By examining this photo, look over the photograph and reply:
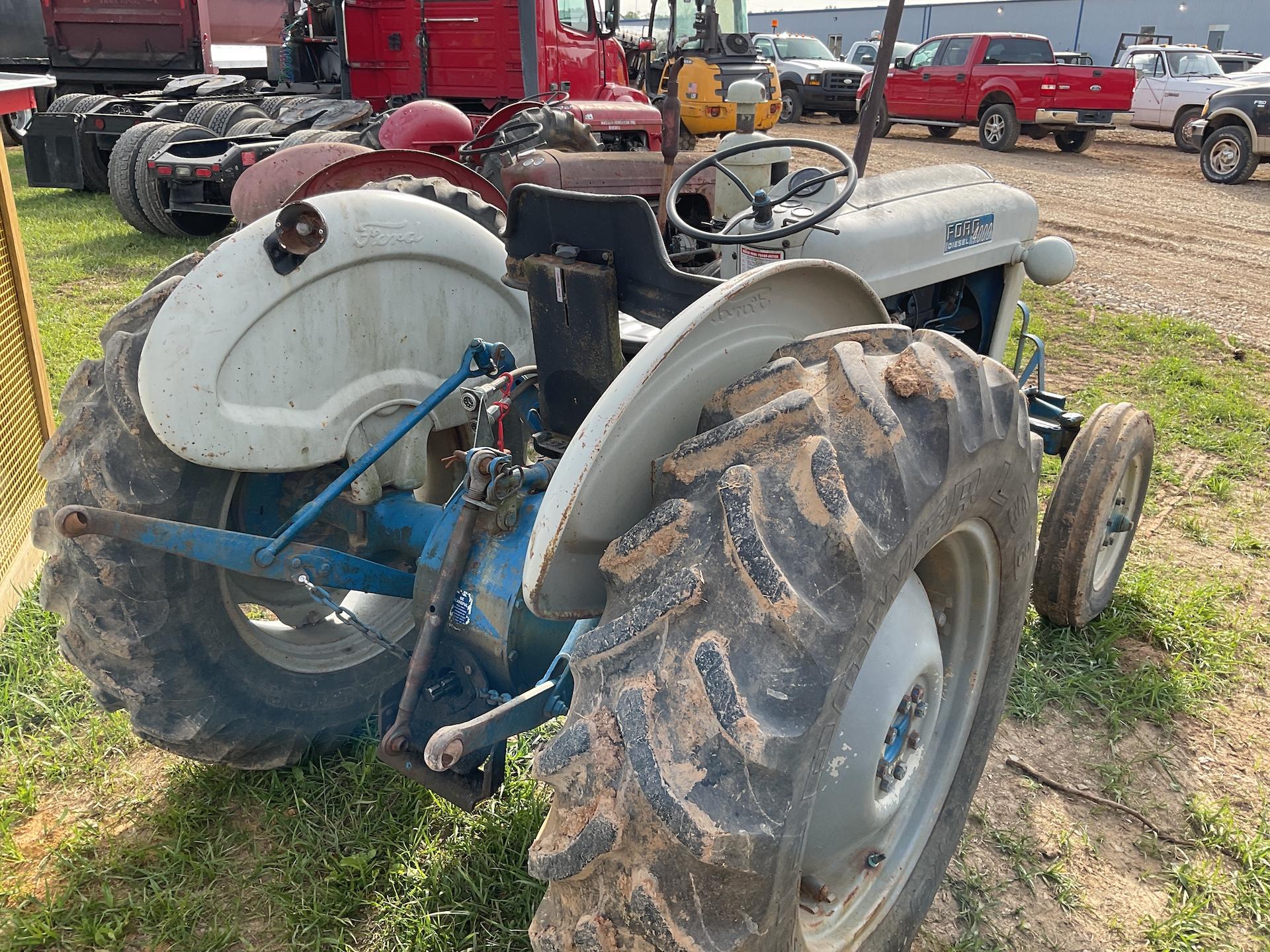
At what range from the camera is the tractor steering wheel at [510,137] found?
19.6 ft

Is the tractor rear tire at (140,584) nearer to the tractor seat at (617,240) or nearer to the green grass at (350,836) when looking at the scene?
the green grass at (350,836)

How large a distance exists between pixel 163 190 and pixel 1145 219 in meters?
10.6

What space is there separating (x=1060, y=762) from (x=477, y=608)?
72.1 inches

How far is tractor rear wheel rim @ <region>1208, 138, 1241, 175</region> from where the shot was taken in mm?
14133

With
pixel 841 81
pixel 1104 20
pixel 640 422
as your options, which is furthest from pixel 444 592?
pixel 1104 20

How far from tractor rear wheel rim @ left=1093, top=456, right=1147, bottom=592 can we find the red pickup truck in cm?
1446

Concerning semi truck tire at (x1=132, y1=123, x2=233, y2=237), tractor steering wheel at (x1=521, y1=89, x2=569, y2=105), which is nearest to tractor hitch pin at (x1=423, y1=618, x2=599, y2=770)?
tractor steering wheel at (x1=521, y1=89, x2=569, y2=105)

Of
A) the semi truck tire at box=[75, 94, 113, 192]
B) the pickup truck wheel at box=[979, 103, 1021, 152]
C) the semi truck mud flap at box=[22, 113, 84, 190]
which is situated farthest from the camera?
the pickup truck wheel at box=[979, 103, 1021, 152]

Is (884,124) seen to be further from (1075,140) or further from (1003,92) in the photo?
(1075,140)

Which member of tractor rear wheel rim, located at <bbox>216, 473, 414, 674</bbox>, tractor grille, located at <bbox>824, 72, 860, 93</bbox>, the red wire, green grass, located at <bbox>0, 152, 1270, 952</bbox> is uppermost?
tractor grille, located at <bbox>824, 72, 860, 93</bbox>

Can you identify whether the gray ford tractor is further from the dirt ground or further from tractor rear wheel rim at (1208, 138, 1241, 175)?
tractor rear wheel rim at (1208, 138, 1241, 175)

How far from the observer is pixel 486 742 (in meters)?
1.64

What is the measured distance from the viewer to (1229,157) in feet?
46.8

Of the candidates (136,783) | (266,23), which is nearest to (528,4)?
(136,783)
